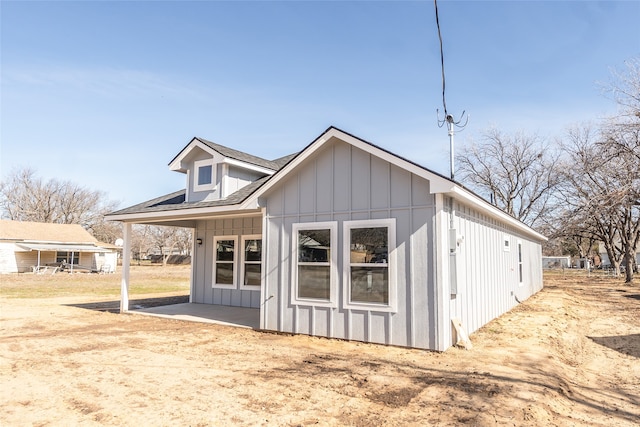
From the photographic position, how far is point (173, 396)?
14.5ft

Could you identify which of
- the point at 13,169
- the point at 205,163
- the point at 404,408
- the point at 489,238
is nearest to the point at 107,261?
the point at 13,169

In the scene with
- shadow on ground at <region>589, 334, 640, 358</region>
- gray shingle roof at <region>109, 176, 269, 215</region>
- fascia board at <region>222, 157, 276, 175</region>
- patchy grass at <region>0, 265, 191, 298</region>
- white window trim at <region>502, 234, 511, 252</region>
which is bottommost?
patchy grass at <region>0, 265, 191, 298</region>

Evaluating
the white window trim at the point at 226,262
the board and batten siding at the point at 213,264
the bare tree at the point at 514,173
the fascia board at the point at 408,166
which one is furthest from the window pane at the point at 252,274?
the bare tree at the point at 514,173

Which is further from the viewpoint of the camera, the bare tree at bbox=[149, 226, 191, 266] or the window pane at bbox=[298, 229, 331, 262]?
the bare tree at bbox=[149, 226, 191, 266]

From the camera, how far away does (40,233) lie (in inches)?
1379

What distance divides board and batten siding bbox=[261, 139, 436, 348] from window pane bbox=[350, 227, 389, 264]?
8.6 inches

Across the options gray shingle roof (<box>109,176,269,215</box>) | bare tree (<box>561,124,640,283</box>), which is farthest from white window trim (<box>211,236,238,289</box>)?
bare tree (<box>561,124,640,283</box>)

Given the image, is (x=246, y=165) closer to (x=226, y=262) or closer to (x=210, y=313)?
(x=226, y=262)

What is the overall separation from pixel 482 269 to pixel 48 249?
116 ft

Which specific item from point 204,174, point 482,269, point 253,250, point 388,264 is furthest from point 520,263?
point 204,174

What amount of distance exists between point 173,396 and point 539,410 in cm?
394

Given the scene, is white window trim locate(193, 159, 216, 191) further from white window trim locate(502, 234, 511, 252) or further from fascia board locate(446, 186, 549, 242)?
white window trim locate(502, 234, 511, 252)

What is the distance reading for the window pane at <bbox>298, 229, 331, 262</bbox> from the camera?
7.56 m

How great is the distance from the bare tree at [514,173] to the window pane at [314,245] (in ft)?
95.0
